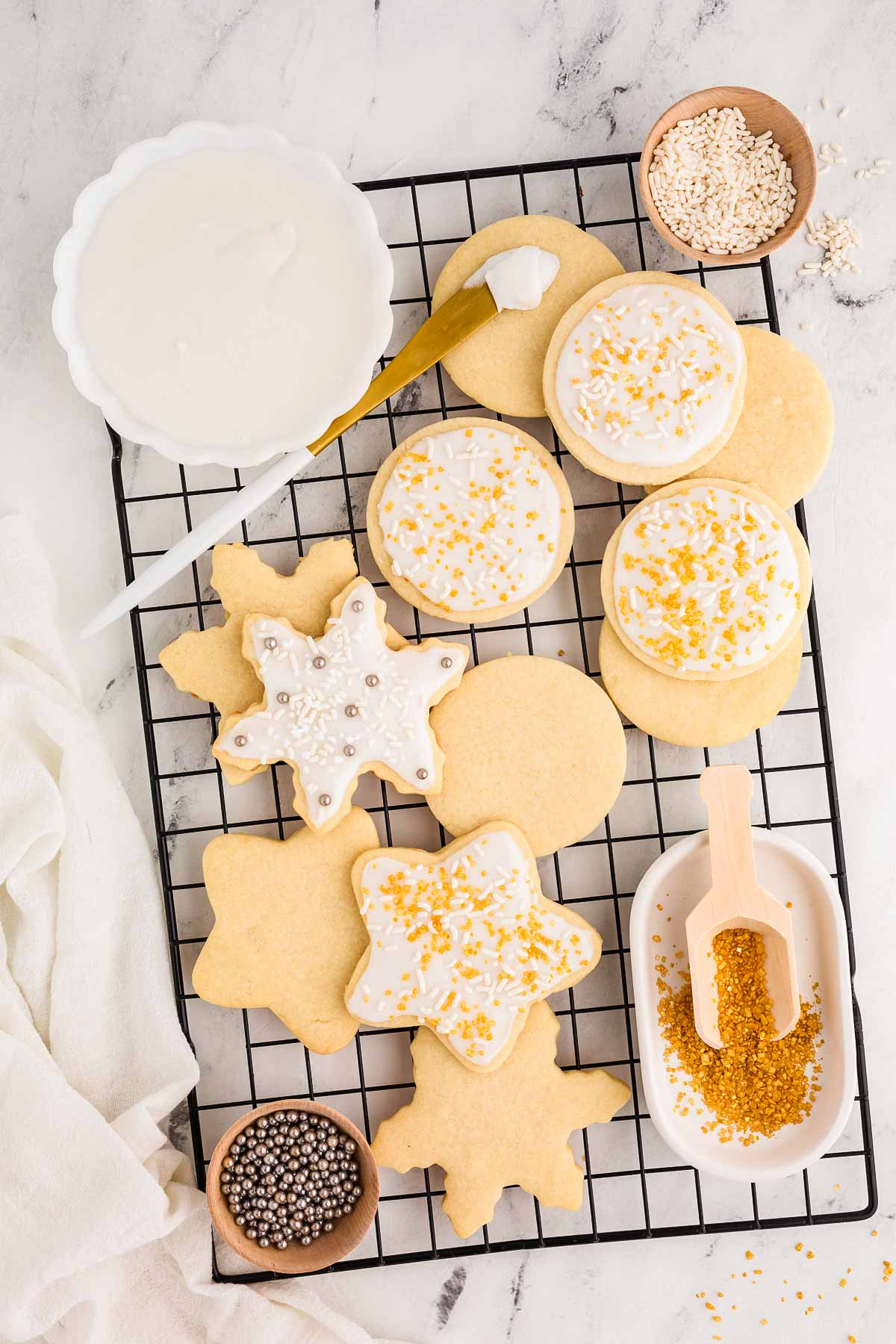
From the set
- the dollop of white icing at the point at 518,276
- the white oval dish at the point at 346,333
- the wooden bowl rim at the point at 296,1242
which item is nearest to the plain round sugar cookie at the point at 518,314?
the dollop of white icing at the point at 518,276

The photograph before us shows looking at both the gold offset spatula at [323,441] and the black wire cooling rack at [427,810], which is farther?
the black wire cooling rack at [427,810]

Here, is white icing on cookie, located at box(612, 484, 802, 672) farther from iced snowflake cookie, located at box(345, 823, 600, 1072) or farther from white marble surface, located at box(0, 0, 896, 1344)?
iced snowflake cookie, located at box(345, 823, 600, 1072)

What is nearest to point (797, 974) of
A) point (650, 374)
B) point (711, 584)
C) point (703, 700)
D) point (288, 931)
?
point (703, 700)

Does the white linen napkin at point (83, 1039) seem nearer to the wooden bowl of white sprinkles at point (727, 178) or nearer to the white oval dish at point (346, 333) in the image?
the white oval dish at point (346, 333)

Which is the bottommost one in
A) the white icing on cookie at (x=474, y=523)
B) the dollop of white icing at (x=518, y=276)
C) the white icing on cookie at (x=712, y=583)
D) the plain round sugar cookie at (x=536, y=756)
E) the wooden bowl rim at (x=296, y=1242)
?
the wooden bowl rim at (x=296, y=1242)

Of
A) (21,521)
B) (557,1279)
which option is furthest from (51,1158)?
(21,521)

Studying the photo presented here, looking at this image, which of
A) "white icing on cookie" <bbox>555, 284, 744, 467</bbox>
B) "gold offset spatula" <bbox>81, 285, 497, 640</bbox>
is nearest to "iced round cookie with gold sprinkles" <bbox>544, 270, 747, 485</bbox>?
"white icing on cookie" <bbox>555, 284, 744, 467</bbox>
